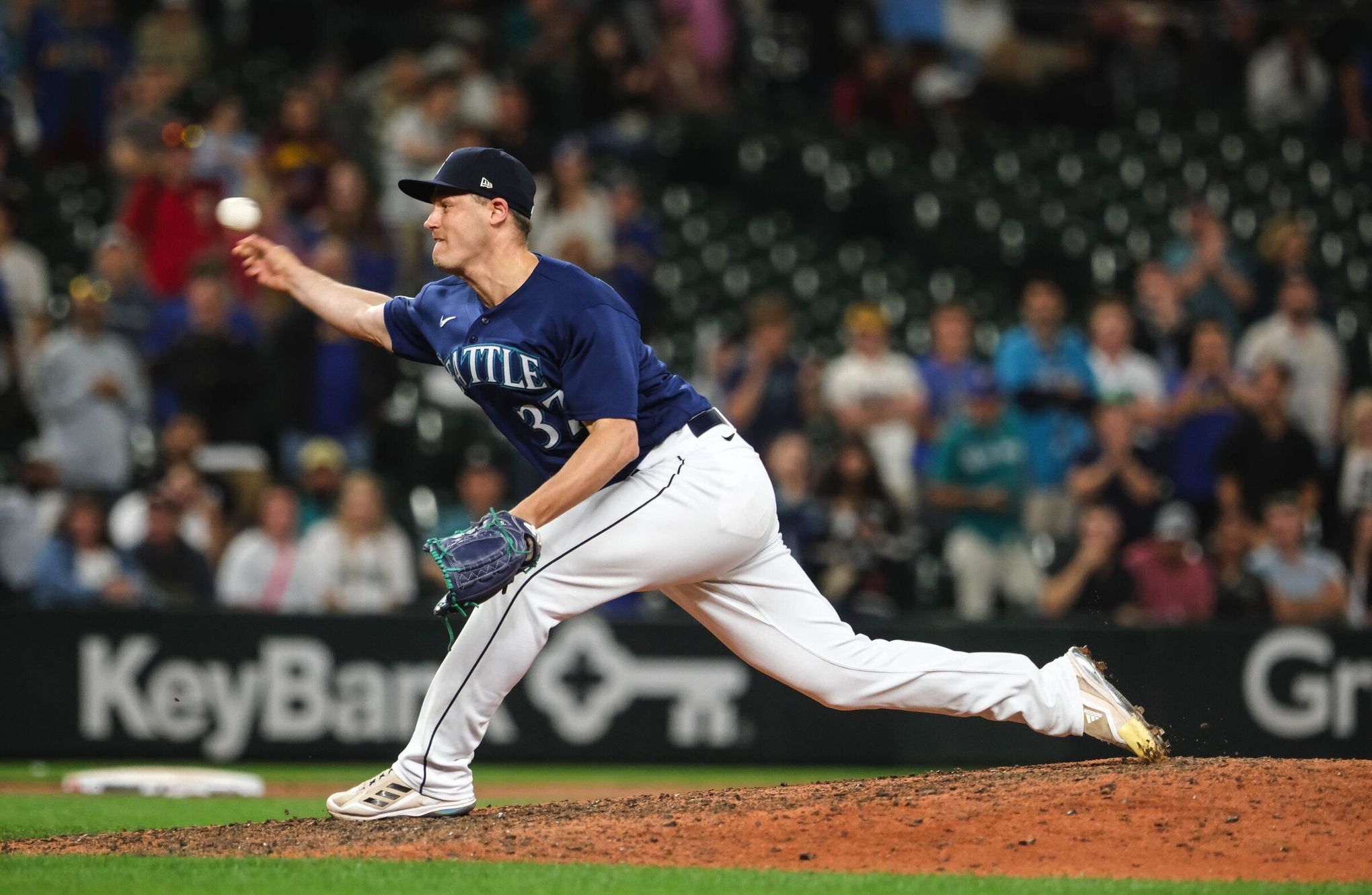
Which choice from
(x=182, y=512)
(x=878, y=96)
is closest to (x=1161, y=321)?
(x=878, y=96)

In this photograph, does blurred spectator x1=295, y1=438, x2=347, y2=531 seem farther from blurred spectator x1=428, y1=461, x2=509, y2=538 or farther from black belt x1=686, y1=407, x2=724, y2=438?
black belt x1=686, y1=407, x2=724, y2=438

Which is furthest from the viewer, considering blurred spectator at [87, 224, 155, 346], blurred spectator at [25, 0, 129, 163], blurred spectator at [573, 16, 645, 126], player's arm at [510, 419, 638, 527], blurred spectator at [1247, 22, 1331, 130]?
blurred spectator at [1247, 22, 1331, 130]

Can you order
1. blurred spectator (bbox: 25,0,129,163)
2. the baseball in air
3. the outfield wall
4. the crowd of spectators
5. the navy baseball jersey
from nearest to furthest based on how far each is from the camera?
the navy baseball jersey
the baseball in air
the outfield wall
the crowd of spectators
blurred spectator (bbox: 25,0,129,163)

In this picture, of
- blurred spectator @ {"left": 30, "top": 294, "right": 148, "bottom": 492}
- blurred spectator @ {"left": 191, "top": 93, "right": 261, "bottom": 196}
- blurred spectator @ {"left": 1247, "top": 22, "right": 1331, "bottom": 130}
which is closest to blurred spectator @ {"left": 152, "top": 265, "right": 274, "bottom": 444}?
blurred spectator @ {"left": 30, "top": 294, "right": 148, "bottom": 492}

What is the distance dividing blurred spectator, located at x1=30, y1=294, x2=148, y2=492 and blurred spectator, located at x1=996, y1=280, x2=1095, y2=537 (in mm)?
5327

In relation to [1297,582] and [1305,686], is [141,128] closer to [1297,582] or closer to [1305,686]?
[1297,582]

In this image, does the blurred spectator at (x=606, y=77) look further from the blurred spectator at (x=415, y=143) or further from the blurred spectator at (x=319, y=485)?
the blurred spectator at (x=319, y=485)

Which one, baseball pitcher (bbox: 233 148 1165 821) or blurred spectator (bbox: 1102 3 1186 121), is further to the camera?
blurred spectator (bbox: 1102 3 1186 121)

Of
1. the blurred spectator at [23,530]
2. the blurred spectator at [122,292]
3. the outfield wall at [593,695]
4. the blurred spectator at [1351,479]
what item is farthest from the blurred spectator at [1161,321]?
the blurred spectator at [23,530]

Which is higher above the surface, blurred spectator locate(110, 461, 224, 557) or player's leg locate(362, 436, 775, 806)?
blurred spectator locate(110, 461, 224, 557)

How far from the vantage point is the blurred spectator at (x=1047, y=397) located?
11375 mm

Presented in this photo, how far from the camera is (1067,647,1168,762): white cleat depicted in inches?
240

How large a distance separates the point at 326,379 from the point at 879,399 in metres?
3.39

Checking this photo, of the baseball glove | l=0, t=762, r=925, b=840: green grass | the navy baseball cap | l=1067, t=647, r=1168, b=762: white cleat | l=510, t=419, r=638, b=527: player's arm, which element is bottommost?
l=0, t=762, r=925, b=840: green grass
